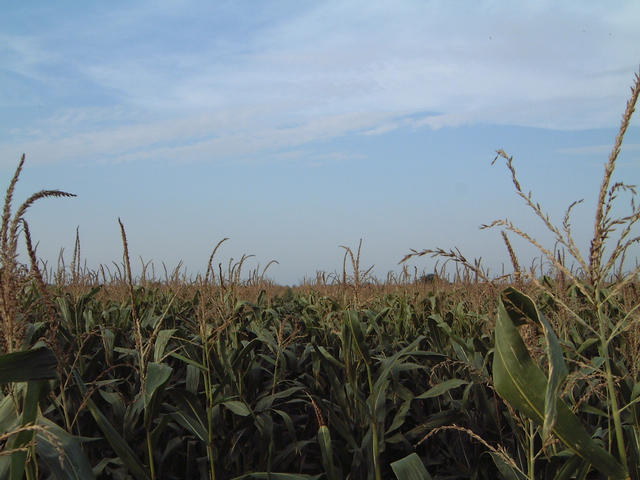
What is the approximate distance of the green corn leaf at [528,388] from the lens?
1327mm

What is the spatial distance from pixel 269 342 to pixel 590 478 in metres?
2.13

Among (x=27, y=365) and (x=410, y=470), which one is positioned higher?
(x=27, y=365)

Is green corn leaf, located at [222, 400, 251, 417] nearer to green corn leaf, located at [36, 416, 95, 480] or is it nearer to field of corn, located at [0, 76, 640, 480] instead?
field of corn, located at [0, 76, 640, 480]

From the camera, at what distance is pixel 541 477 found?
2.91 meters

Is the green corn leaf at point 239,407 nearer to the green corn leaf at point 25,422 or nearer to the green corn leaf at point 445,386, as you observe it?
the green corn leaf at point 445,386

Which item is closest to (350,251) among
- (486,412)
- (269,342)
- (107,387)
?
(269,342)

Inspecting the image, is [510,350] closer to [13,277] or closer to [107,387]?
[13,277]

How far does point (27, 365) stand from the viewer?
55.1 inches

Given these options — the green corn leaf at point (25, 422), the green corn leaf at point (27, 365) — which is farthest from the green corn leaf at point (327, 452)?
the green corn leaf at point (27, 365)

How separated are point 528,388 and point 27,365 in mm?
1306

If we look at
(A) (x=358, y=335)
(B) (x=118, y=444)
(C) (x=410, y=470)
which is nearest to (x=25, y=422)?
(B) (x=118, y=444)

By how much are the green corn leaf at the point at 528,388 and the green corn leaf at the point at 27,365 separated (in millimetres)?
1189

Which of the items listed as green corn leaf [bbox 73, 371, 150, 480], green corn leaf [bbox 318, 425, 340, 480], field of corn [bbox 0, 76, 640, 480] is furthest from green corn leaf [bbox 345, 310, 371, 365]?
green corn leaf [bbox 73, 371, 150, 480]

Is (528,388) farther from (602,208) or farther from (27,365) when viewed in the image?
(27,365)
